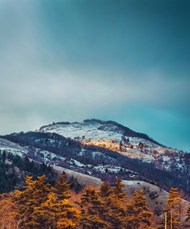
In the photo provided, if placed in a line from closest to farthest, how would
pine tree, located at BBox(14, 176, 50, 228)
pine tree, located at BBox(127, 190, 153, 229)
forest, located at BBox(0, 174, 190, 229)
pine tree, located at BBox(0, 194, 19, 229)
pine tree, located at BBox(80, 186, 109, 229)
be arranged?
pine tree, located at BBox(0, 194, 19, 229) < forest, located at BBox(0, 174, 190, 229) < pine tree, located at BBox(80, 186, 109, 229) < pine tree, located at BBox(14, 176, 50, 228) < pine tree, located at BBox(127, 190, 153, 229)

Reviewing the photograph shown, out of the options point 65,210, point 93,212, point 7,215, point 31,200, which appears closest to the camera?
point 7,215

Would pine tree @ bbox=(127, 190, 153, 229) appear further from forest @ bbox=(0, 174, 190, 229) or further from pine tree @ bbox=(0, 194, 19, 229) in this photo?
pine tree @ bbox=(0, 194, 19, 229)

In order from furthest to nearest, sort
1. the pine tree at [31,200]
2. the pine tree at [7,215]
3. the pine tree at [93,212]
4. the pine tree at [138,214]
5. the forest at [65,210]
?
the pine tree at [138,214] < the pine tree at [31,200] < the pine tree at [93,212] < the forest at [65,210] < the pine tree at [7,215]

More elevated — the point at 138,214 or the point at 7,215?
the point at 138,214

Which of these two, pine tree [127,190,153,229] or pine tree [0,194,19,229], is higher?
pine tree [127,190,153,229]

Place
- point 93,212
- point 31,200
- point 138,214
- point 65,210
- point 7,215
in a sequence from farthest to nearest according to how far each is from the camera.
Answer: point 138,214
point 93,212
point 31,200
point 65,210
point 7,215

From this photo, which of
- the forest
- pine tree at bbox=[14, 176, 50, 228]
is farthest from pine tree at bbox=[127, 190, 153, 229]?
pine tree at bbox=[14, 176, 50, 228]

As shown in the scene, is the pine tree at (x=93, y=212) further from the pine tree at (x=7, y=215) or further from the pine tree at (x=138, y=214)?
the pine tree at (x=7, y=215)

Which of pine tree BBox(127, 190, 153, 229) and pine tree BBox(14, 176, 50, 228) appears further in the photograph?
pine tree BBox(127, 190, 153, 229)

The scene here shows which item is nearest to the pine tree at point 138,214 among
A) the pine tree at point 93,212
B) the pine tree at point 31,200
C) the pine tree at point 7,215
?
the pine tree at point 93,212

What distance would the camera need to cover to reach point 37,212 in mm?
63219

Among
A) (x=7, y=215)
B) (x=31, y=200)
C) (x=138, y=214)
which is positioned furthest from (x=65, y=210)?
(x=138, y=214)

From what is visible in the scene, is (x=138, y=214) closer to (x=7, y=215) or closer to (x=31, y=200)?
(x=31, y=200)

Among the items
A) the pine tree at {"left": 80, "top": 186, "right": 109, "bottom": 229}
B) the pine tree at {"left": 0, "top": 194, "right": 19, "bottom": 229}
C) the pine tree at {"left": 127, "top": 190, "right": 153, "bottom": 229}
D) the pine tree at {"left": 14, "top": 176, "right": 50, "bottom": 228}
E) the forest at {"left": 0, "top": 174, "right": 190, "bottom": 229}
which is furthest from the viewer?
the pine tree at {"left": 127, "top": 190, "right": 153, "bottom": 229}
